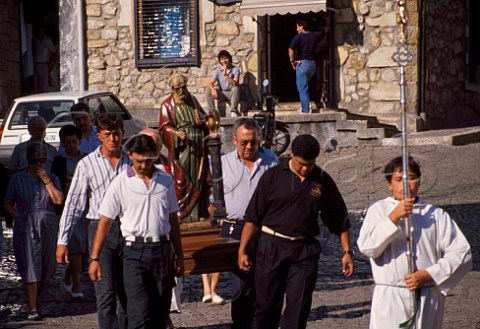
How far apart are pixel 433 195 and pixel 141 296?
7.96 meters

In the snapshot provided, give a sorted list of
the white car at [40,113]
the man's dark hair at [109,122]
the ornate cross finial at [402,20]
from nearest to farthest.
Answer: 1. the ornate cross finial at [402,20]
2. the man's dark hair at [109,122]
3. the white car at [40,113]

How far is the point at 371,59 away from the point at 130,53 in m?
4.66

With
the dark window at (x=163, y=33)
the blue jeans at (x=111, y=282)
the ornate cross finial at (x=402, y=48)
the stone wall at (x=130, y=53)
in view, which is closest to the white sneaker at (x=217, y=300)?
the blue jeans at (x=111, y=282)

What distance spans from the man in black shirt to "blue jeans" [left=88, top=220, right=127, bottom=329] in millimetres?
873

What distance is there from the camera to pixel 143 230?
7.25 meters

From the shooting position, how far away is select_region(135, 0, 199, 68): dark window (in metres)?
21.3

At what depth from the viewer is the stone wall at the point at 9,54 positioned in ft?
80.8

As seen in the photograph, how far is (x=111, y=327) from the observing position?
299 inches

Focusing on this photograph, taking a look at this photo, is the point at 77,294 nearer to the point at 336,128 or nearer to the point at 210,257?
the point at 210,257

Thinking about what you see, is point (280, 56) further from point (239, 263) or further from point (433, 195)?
point (239, 263)

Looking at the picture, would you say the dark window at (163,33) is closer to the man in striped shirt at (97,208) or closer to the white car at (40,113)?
the white car at (40,113)

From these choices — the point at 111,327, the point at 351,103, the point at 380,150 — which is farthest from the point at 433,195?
the point at 111,327

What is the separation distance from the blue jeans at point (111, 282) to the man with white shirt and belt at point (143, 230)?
0.15 m

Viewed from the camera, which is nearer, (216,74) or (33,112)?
(33,112)
